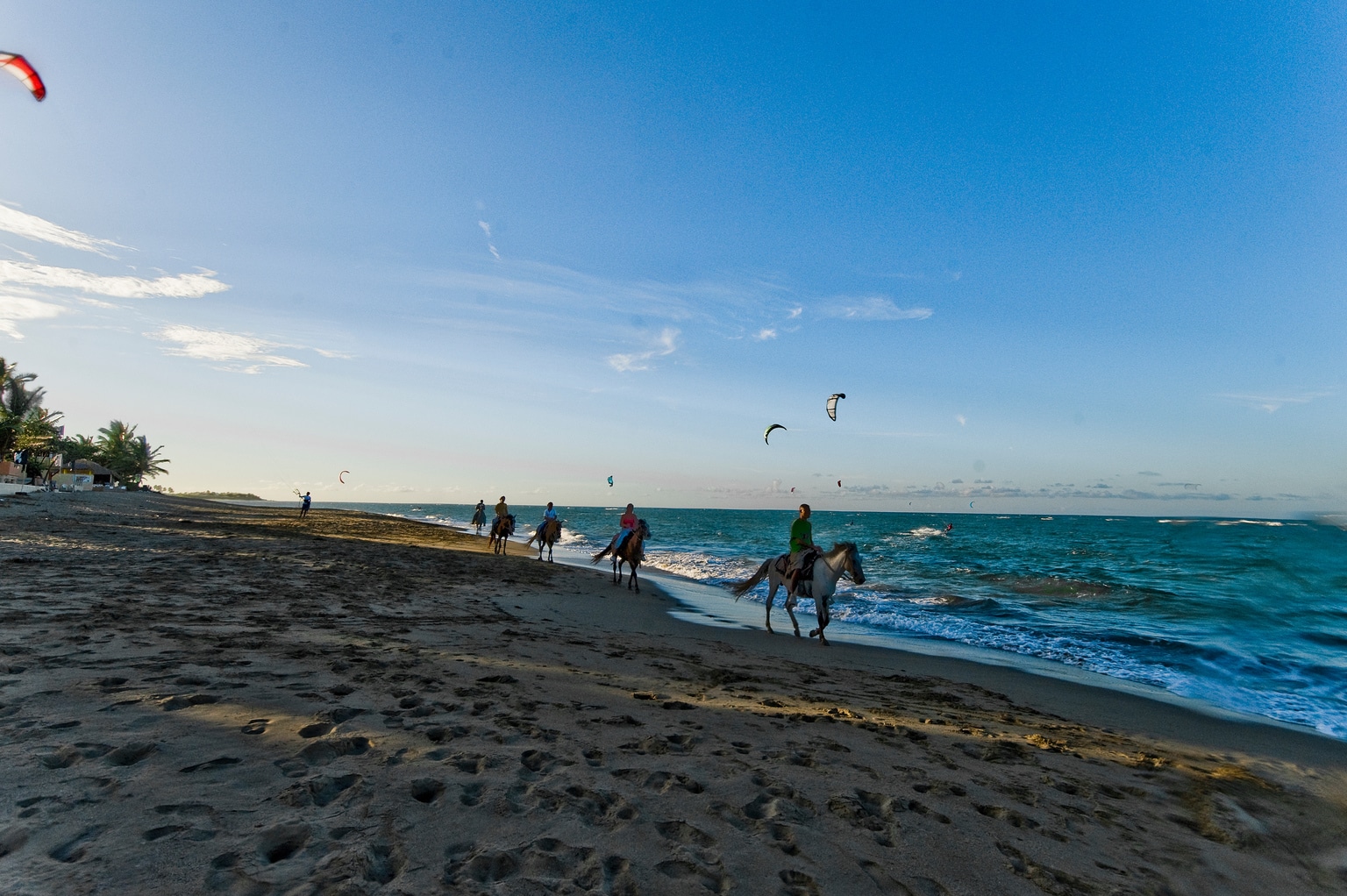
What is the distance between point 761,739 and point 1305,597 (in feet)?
84.7

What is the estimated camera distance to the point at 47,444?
202 feet

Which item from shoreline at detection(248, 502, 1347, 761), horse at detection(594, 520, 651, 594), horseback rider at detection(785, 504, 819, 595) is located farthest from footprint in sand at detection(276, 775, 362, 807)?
horse at detection(594, 520, 651, 594)

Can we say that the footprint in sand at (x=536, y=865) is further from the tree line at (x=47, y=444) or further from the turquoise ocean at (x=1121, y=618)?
the tree line at (x=47, y=444)

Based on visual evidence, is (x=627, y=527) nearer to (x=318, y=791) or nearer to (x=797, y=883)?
(x=318, y=791)

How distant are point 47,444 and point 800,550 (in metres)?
82.6

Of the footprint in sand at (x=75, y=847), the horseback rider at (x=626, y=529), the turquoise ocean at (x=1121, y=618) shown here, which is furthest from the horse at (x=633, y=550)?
the footprint in sand at (x=75, y=847)

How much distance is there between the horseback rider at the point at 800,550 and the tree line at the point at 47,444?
5259 cm

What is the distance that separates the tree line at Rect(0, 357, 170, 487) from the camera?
137 ft

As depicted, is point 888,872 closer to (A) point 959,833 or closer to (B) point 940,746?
(A) point 959,833

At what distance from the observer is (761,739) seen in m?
5.20

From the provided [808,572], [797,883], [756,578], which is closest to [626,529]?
[756,578]

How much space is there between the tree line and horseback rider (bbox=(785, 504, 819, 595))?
52.6 metres

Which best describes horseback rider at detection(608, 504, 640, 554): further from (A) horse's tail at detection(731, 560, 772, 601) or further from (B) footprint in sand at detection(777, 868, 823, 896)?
(B) footprint in sand at detection(777, 868, 823, 896)

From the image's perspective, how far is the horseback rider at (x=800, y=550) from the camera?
11.7m
